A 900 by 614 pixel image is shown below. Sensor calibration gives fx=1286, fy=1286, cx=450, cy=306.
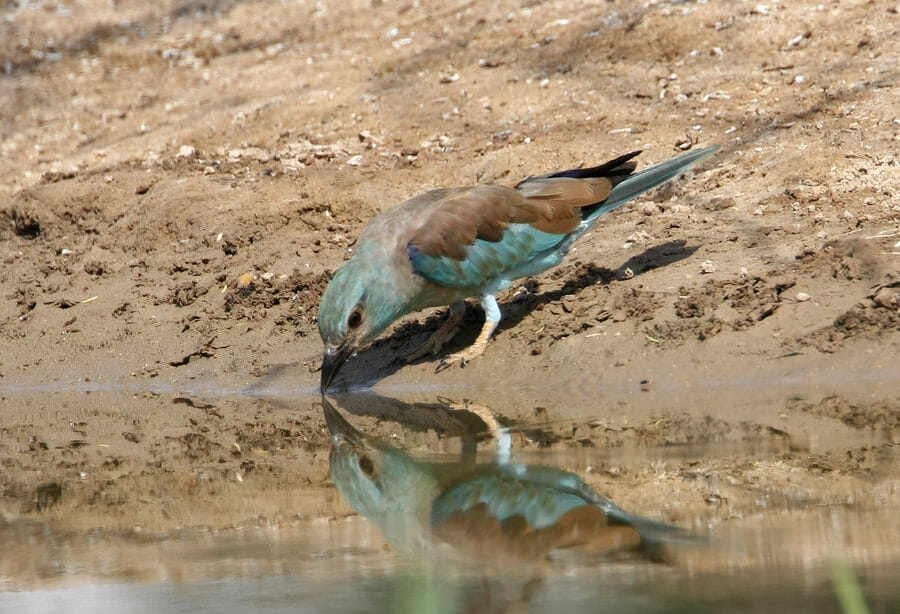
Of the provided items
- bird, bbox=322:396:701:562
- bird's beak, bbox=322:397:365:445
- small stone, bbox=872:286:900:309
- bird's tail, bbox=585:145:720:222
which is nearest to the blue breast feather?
bird, bbox=322:396:701:562

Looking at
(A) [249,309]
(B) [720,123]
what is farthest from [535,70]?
(A) [249,309]

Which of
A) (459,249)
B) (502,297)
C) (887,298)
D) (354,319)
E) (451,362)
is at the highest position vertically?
(459,249)

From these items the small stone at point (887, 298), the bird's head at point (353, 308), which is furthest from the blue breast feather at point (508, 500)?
the small stone at point (887, 298)

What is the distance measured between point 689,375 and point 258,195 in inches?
160

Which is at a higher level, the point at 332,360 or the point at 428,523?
the point at 428,523

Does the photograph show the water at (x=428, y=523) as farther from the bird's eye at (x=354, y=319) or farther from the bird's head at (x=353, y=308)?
the bird's eye at (x=354, y=319)

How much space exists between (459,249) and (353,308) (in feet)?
2.29

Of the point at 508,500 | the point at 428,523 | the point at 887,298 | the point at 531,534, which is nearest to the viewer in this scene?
the point at 531,534

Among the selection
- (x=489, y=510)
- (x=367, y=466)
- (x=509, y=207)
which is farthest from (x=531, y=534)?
(x=509, y=207)

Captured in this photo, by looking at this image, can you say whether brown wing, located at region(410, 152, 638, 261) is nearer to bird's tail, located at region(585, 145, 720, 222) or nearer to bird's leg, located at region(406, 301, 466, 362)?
bird's tail, located at region(585, 145, 720, 222)

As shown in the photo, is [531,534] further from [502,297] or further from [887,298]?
[502,297]

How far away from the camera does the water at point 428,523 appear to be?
358 centimetres

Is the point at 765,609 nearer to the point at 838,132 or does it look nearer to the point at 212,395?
the point at 212,395

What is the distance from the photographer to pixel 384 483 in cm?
511
